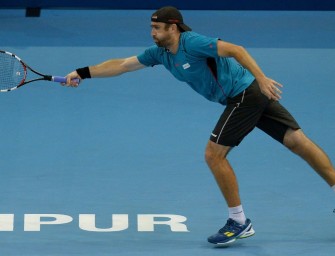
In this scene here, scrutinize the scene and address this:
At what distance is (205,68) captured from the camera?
852cm

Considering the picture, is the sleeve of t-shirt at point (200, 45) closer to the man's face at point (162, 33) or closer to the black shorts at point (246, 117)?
the man's face at point (162, 33)

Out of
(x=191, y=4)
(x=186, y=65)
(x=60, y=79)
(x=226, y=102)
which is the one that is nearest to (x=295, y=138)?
(x=226, y=102)

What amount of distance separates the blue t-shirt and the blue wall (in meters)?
7.64

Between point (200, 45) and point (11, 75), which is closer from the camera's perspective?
point (200, 45)

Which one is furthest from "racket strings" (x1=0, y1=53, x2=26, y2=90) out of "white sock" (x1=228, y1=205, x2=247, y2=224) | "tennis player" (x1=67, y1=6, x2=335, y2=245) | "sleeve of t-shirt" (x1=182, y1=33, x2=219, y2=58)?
"white sock" (x1=228, y1=205, x2=247, y2=224)

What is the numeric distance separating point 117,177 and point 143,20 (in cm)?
614

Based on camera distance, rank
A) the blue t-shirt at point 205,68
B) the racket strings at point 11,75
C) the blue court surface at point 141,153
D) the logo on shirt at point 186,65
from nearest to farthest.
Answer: the blue t-shirt at point 205,68 → the logo on shirt at point 186,65 → the blue court surface at point 141,153 → the racket strings at point 11,75

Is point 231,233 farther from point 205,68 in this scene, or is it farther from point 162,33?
point 162,33

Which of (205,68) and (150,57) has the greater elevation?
(150,57)

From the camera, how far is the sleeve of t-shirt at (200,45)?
830 centimetres

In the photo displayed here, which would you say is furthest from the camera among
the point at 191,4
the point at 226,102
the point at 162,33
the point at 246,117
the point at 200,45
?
the point at 191,4

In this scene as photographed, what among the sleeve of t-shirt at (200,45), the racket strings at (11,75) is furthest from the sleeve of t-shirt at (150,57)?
the racket strings at (11,75)

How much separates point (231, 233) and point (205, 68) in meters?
1.23

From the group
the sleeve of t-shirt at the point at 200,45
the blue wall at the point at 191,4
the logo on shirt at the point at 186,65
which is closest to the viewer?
the sleeve of t-shirt at the point at 200,45
